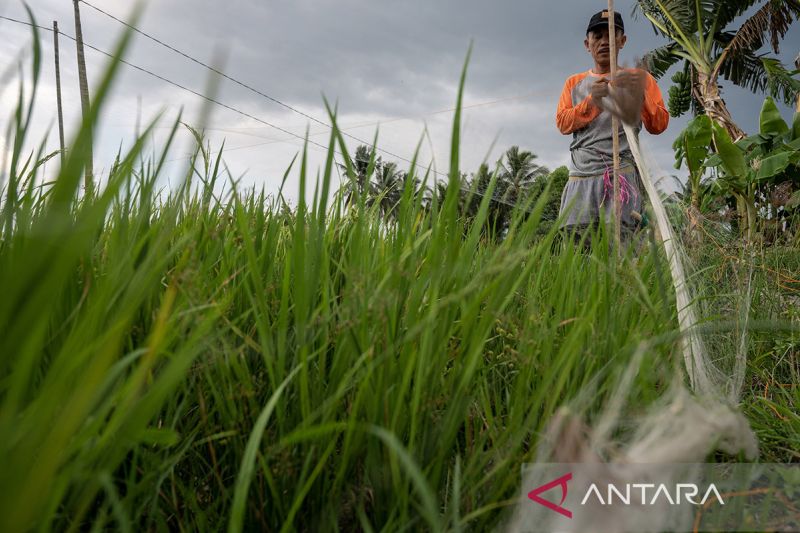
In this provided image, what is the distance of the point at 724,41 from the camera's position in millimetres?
18969

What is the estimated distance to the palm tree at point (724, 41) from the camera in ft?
52.0

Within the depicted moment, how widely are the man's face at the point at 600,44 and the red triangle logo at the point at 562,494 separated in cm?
337

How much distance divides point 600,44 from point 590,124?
1.67 ft

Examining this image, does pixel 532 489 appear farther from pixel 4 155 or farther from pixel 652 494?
pixel 4 155

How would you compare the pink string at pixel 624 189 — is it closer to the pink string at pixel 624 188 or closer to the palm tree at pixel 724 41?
the pink string at pixel 624 188

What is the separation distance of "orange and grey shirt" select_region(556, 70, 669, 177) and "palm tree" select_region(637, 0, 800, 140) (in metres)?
12.4

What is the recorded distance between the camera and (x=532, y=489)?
28.0 inches

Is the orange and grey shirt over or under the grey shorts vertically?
over

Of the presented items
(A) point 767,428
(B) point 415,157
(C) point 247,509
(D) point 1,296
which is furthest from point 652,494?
(A) point 767,428

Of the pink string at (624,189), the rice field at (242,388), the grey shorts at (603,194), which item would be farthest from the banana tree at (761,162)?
the rice field at (242,388)

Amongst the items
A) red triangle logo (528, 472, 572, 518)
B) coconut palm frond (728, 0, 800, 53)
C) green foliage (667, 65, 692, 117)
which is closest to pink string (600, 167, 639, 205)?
red triangle logo (528, 472, 572, 518)

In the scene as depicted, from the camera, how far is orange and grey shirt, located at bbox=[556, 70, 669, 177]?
3.28 metres

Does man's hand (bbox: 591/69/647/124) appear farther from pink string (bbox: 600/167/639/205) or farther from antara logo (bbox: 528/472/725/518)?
pink string (bbox: 600/167/639/205)

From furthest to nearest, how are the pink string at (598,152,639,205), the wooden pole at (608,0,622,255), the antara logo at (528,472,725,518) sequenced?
the pink string at (598,152,639,205) → the wooden pole at (608,0,622,255) → the antara logo at (528,472,725,518)
